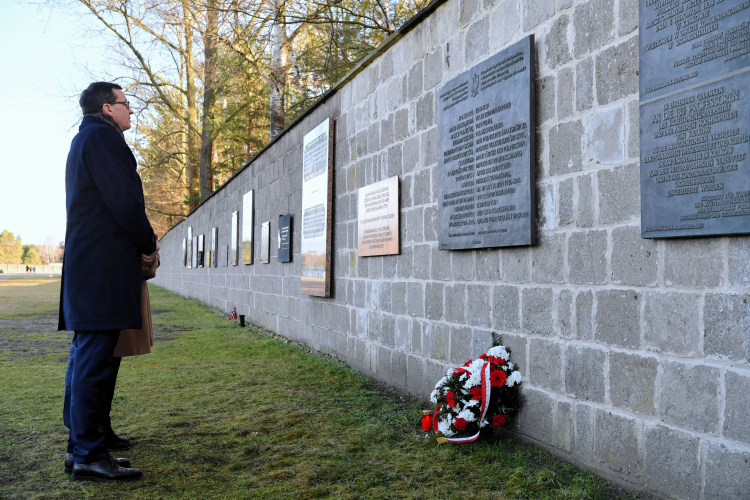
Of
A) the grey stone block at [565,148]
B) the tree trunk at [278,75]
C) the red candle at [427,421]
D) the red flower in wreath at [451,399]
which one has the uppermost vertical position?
the tree trunk at [278,75]

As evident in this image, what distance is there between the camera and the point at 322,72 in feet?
38.7

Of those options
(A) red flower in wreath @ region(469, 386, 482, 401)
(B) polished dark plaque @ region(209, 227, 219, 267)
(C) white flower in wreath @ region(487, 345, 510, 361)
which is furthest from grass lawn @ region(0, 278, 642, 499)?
(B) polished dark plaque @ region(209, 227, 219, 267)

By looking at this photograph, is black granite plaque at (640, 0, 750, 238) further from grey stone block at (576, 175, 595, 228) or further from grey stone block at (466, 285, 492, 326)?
grey stone block at (466, 285, 492, 326)

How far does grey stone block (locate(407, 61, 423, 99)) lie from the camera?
5203mm

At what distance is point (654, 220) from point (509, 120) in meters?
1.33

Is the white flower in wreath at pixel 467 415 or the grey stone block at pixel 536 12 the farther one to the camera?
the white flower in wreath at pixel 467 415

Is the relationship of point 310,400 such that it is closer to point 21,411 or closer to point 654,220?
point 21,411

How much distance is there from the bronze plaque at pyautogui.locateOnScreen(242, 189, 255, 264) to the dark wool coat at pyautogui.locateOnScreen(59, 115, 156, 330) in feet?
27.8

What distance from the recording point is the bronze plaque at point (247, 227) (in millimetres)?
12008

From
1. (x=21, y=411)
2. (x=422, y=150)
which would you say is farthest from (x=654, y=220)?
(x=21, y=411)

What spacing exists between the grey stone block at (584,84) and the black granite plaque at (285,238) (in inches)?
242

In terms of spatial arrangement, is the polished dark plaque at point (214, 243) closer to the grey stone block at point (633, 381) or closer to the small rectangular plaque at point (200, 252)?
Result: the small rectangular plaque at point (200, 252)

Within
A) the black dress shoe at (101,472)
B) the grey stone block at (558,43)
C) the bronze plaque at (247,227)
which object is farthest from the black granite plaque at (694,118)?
the bronze plaque at (247,227)

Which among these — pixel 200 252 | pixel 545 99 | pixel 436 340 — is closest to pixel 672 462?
pixel 545 99
